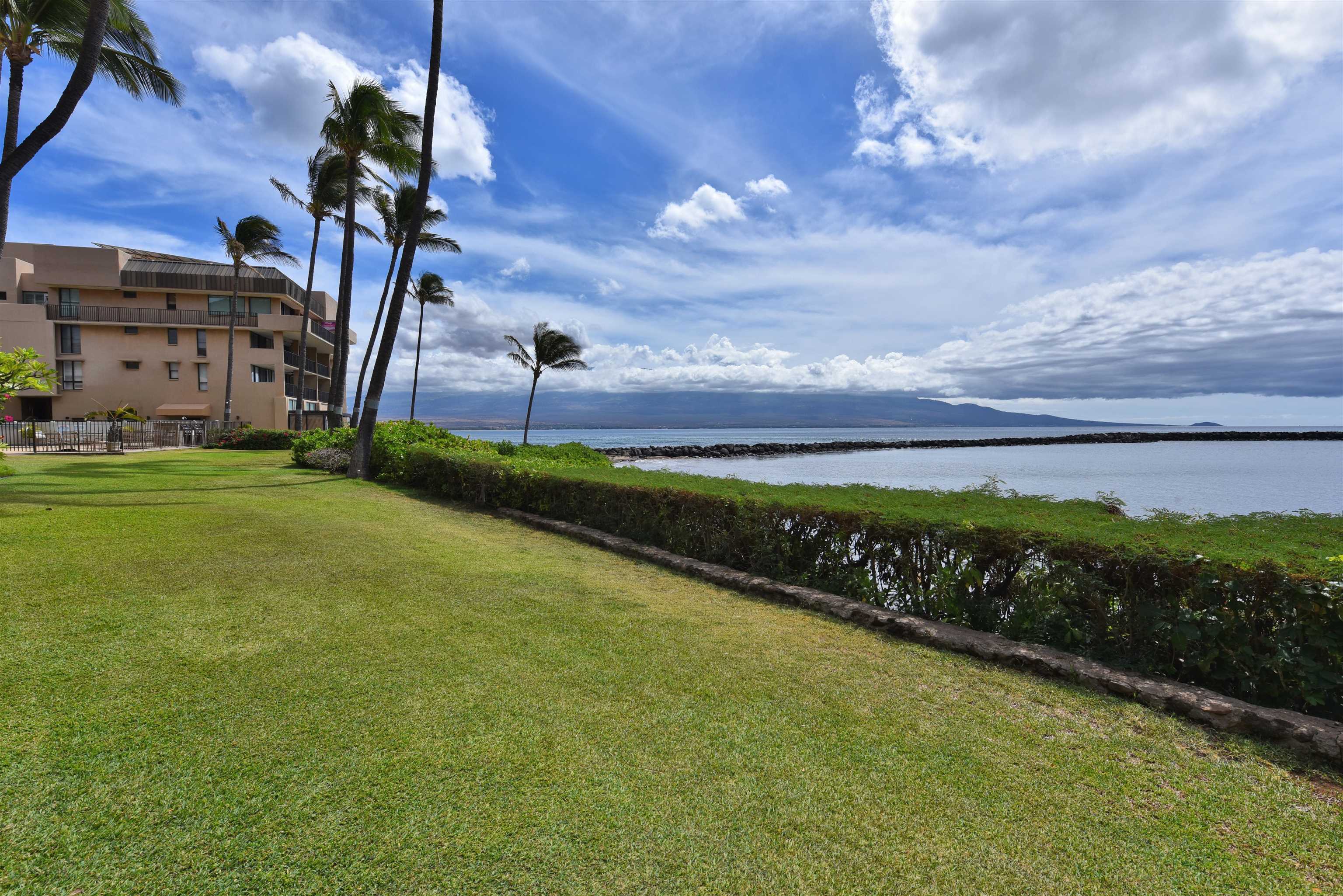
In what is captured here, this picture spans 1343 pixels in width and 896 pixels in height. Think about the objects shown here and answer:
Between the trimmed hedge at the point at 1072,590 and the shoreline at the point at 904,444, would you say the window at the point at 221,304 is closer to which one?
the shoreline at the point at 904,444

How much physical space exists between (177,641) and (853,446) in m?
61.2

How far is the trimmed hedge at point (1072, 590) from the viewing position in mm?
3371

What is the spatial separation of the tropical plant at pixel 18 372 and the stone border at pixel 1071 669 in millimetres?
11176

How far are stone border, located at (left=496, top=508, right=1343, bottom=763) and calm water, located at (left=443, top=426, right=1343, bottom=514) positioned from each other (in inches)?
109

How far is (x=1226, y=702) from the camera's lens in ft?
→ 11.1

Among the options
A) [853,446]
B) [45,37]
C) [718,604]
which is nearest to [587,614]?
[718,604]

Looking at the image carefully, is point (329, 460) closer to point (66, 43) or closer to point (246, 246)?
point (66, 43)

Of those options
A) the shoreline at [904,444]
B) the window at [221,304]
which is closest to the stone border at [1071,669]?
the shoreline at [904,444]

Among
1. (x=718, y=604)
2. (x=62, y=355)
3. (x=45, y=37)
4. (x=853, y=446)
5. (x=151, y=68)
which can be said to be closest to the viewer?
(x=718, y=604)

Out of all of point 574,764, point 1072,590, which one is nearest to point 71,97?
point 574,764

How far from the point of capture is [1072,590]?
4238 mm

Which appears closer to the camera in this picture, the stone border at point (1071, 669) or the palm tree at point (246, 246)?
the stone border at point (1071, 669)

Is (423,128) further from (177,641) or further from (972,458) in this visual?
(972,458)

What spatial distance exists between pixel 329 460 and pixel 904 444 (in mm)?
61089
